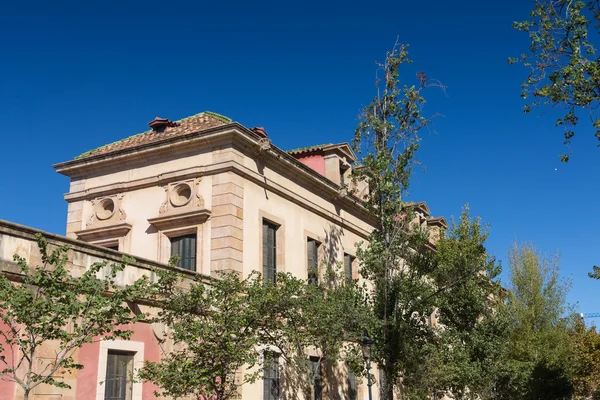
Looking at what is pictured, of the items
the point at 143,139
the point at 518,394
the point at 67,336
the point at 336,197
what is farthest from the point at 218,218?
the point at 518,394

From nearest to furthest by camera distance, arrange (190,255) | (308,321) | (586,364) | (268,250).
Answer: (308,321) → (190,255) → (268,250) → (586,364)

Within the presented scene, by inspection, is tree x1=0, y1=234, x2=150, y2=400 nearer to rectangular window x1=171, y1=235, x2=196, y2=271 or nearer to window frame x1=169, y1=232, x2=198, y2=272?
window frame x1=169, y1=232, x2=198, y2=272

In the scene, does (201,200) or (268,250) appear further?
(268,250)

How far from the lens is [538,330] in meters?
32.2

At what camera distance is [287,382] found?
60.0 feet

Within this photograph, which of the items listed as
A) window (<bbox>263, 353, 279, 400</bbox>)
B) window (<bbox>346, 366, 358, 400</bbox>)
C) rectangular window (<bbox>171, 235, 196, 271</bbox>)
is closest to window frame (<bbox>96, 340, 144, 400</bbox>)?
rectangular window (<bbox>171, 235, 196, 271</bbox>)

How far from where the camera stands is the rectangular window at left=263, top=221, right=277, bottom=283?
18.7 metres

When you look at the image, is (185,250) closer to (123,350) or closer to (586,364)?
(123,350)

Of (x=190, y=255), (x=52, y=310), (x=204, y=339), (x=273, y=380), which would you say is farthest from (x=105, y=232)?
(x=52, y=310)

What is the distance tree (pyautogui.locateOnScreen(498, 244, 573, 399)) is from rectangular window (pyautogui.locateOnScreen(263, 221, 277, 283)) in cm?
1387

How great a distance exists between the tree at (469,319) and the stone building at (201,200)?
4.57 metres

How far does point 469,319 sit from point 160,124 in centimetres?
1377

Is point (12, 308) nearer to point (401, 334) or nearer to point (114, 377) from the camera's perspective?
point (114, 377)

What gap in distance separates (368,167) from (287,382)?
7.05m
